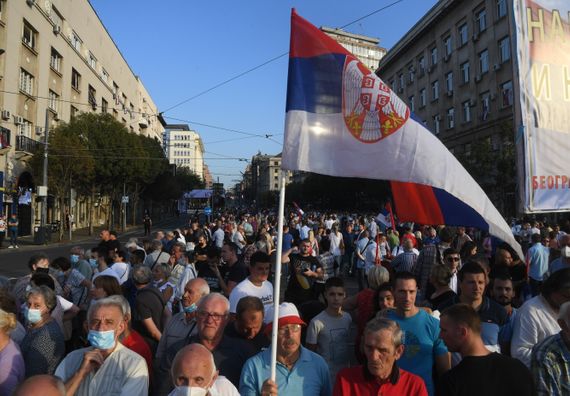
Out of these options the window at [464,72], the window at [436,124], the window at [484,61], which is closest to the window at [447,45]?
the window at [464,72]

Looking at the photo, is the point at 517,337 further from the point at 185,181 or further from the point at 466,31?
the point at 185,181

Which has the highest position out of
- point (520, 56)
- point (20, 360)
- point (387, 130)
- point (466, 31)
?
point (466, 31)

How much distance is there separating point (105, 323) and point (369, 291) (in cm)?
270

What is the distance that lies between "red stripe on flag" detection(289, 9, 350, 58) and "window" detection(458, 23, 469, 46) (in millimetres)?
37229

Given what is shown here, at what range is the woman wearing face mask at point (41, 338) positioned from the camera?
358cm

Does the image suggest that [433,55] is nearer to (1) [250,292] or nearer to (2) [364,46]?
(1) [250,292]

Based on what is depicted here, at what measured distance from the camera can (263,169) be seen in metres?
175

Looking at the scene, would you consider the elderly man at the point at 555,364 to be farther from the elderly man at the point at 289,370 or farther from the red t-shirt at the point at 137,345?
the red t-shirt at the point at 137,345

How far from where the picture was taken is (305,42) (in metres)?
3.50

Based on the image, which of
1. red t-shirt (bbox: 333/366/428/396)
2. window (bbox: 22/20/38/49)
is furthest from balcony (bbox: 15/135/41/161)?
red t-shirt (bbox: 333/366/428/396)

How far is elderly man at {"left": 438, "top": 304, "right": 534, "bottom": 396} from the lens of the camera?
2.63 meters

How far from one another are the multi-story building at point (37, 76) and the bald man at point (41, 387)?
27.0 m

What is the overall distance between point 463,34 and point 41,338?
39562mm

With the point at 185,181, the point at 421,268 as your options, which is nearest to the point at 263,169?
the point at 185,181
